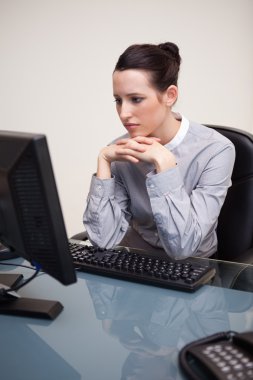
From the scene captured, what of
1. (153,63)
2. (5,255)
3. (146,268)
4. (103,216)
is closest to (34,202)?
(146,268)

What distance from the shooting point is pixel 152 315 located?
0.78 m

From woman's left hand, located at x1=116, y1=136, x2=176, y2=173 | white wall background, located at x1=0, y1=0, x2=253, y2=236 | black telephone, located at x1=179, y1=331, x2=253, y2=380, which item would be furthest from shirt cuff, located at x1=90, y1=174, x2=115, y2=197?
white wall background, located at x1=0, y1=0, x2=253, y2=236

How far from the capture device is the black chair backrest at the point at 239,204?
132 cm

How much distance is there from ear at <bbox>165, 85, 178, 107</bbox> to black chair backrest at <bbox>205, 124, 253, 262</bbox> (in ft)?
0.66

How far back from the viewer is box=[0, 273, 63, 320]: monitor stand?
0.78m

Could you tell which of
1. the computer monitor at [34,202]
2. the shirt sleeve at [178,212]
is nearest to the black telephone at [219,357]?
the computer monitor at [34,202]

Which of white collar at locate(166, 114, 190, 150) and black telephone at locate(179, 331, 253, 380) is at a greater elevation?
white collar at locate(166, 114, 190, 150)

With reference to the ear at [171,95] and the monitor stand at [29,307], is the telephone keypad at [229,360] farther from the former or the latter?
the ear at [171,95]

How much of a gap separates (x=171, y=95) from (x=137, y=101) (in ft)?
0.47

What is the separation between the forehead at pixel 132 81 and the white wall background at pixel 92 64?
3.13 ft

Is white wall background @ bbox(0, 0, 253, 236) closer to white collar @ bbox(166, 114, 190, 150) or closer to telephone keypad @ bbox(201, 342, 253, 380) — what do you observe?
white collar @ bbox(166, 114, 190, 150)

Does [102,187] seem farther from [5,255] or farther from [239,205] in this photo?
[239,205]

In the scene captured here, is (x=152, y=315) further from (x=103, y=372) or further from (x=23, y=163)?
(x=23, y=163)

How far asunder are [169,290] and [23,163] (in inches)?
17.9
